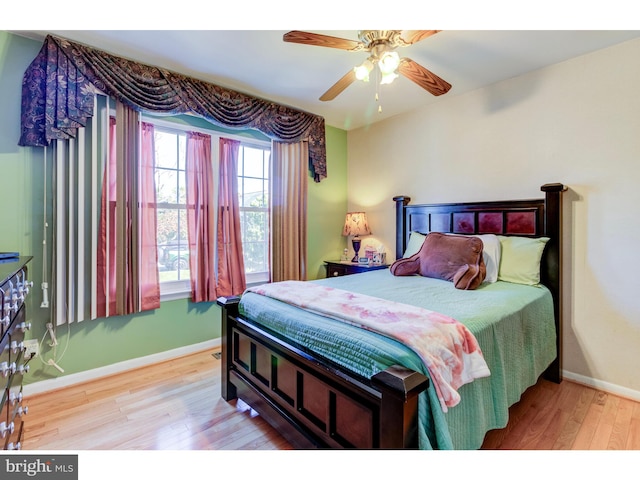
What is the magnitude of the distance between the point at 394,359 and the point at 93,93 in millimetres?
2667

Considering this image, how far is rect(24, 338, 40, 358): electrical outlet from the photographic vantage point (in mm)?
2037

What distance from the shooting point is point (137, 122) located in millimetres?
2441

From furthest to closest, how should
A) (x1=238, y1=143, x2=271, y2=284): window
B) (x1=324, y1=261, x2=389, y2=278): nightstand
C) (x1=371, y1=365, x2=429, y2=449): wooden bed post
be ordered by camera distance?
1. (x1=324, y1=261, x2=389, y2=278): nightstand
2. (x1=238, y1=143, x2=271, y2=284): window
3. (x1=371, y1=365, x2=429, y2=449): wooden bed post

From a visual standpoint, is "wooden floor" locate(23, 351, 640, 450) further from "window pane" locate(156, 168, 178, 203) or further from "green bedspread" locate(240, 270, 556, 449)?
"window pane" locate(156, 168, 178, 203)

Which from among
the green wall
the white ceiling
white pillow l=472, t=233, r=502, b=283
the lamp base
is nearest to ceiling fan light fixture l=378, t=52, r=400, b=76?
the white ceiling

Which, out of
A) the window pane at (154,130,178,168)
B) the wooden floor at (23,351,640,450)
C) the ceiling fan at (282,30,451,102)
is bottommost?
the wooden floor at (23,351,640,450)

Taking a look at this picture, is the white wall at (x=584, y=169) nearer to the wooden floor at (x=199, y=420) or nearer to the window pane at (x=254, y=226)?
the wooden floor at (x=199, y=420)

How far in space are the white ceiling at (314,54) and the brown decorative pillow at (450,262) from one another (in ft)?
4.55

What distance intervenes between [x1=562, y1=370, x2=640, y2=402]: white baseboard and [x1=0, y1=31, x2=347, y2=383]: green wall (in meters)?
3.07

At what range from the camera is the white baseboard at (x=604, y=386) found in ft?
6.89

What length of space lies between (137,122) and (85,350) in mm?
1823

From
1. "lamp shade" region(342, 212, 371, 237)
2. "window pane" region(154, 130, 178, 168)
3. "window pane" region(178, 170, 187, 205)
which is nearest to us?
"window pane" region(154, 130, 178, 168)
